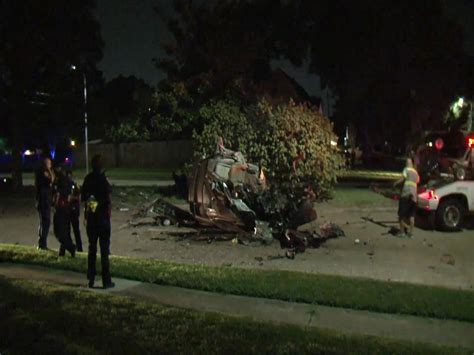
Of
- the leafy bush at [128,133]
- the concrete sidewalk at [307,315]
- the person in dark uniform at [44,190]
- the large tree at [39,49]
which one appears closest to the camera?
the concrete sidewalk at [307,315]

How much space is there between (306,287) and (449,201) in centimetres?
823

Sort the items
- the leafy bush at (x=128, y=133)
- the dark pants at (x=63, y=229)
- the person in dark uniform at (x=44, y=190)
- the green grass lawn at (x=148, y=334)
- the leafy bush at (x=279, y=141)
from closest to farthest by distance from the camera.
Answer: the green grass lawn at (x=148, y=334), the dark pants at (x=63, y=229), the person in dark uniform at (x=44, y=190), the leafy bush at (x=279, y=141), the leafy bush at (x=128, y=133)

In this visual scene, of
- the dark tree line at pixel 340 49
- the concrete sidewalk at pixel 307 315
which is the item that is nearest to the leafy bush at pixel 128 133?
the dark tree line at pixel 340 49

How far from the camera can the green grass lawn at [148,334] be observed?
18.9ft

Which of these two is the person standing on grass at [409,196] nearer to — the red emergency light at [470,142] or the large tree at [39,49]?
the red emergency light at [470,142]

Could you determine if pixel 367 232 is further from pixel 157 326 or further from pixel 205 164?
pixel 157 326

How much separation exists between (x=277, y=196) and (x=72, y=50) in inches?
528

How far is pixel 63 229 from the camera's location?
11.2 m

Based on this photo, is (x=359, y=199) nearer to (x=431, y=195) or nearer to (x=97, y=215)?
(x=431, y=195)

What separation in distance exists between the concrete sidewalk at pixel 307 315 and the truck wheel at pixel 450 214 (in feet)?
28.4

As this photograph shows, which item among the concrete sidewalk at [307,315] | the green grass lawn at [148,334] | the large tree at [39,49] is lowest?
the concrete sidewalk at [307,315]

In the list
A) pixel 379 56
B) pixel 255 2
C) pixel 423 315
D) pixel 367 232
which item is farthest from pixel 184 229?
pixel 379 56

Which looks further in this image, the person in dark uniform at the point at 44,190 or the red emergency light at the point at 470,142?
the red emergency light at the point at 470,142

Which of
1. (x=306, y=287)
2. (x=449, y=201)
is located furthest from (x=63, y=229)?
(x=449, y=201)
